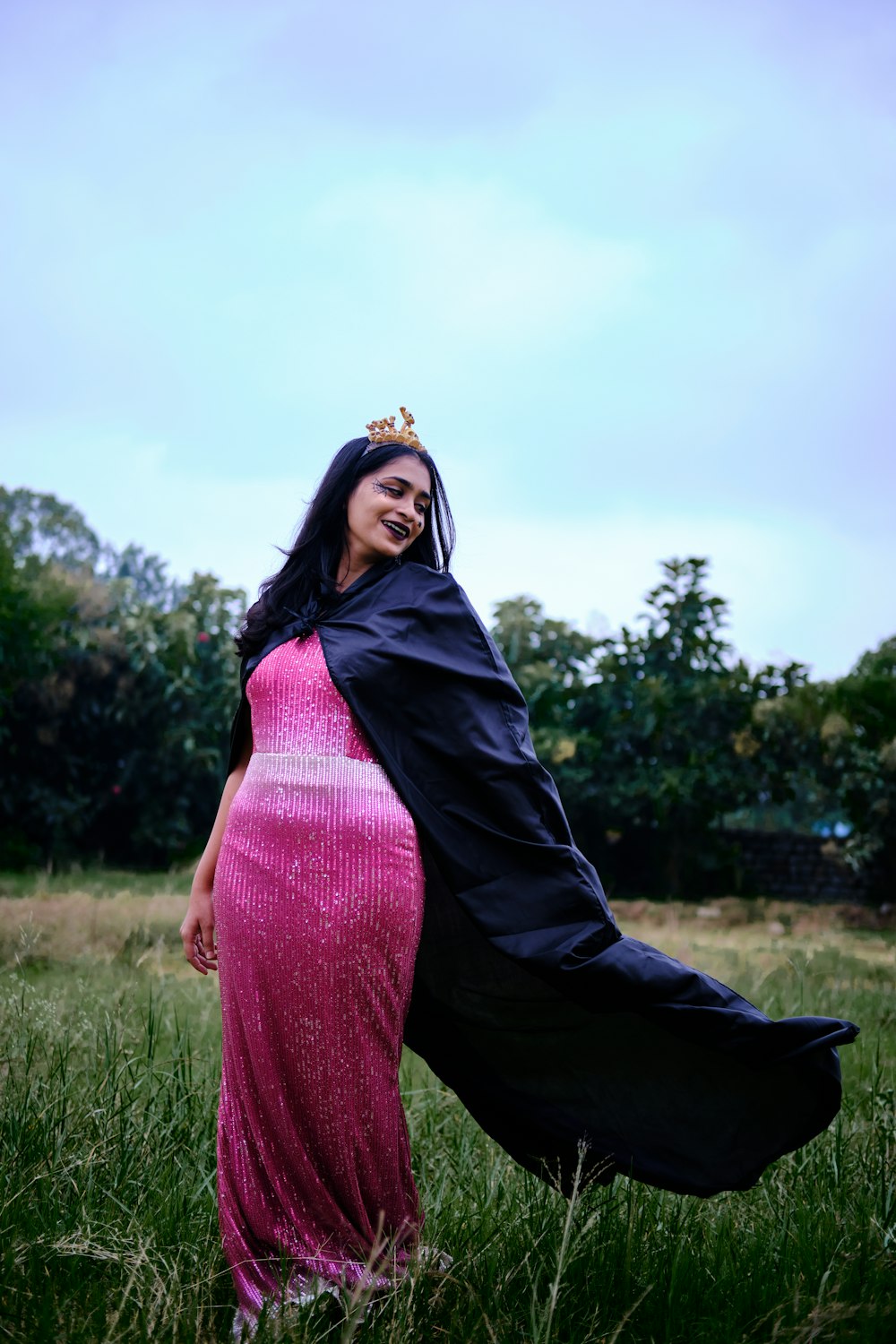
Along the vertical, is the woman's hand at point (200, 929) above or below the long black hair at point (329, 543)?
below

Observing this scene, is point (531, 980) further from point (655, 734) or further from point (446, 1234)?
point (655, 734)

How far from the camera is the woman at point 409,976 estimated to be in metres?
2.56

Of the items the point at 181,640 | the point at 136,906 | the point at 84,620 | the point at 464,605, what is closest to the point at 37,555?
the point at 84,620

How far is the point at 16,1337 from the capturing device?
2.28 meters

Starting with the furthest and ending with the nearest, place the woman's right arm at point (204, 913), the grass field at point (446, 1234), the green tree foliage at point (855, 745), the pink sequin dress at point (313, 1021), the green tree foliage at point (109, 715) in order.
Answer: the green tree foliage at point (109, 715)
the green tree foliage at point (855, 745)
the woman's right arm at point (204, 913)
the pink sequin dress at point (313, 1021)
the grass field at point (446, 1234)

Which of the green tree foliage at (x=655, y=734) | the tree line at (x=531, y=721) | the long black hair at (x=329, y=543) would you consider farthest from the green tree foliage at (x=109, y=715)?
the long black hair at (x=329, y=543)

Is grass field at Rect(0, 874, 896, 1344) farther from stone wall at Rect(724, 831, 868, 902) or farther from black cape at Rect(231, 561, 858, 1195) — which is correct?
stone wall at Rect(724, 831, 868, 902)

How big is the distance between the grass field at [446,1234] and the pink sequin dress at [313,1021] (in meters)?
0.15

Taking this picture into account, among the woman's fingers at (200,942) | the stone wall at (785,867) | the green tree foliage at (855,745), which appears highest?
the green tree foliage at (855,745)

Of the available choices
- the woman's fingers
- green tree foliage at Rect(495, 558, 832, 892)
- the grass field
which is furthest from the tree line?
the woman's fingers

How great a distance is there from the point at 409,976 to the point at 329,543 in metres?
1.12

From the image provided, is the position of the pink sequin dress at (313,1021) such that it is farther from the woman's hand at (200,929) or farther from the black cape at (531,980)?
the woman's hand at (200,929)

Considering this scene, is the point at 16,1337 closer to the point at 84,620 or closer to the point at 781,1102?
the point at 781,1102

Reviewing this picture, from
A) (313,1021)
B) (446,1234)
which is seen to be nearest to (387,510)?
(313,1021)
